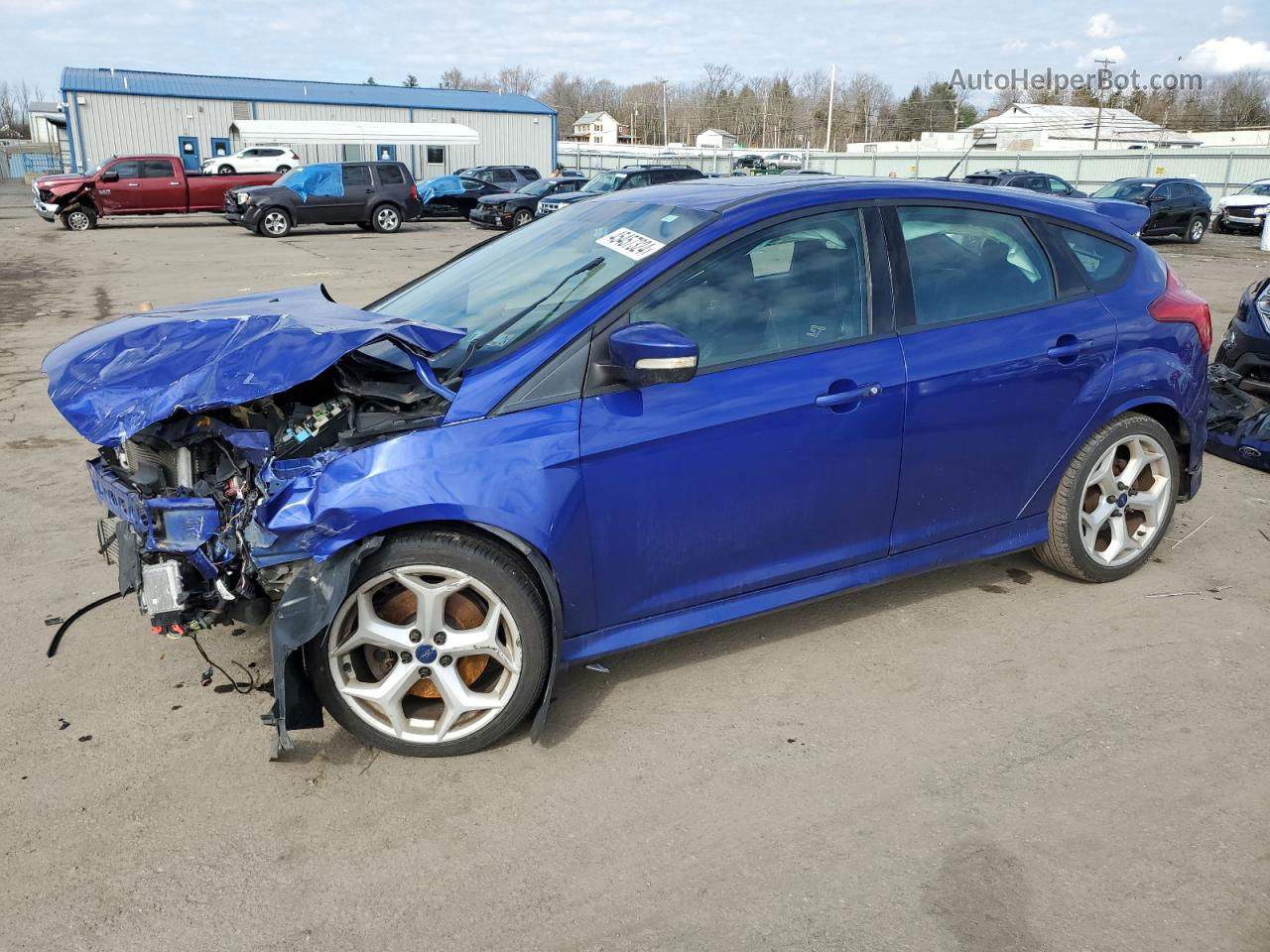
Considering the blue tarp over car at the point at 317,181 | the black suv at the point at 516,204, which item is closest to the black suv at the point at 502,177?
the black suv at the point at 516,204

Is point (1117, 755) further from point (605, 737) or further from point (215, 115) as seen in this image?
point (215, 115)

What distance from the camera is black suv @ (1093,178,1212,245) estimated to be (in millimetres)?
25562

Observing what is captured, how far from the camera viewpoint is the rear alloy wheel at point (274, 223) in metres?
24.0

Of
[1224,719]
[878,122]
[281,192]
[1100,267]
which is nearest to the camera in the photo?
[1224,719]

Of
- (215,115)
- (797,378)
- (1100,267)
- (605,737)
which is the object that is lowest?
(605,737)

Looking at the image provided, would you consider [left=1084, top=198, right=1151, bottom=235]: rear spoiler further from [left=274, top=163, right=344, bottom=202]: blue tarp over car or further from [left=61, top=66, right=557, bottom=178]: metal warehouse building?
[left=61, top=66, right=557, bottom=178]: metal warehouse building

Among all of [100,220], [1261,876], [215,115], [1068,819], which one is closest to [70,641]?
[1068,819]

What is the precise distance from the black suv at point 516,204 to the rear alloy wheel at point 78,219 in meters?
9.55

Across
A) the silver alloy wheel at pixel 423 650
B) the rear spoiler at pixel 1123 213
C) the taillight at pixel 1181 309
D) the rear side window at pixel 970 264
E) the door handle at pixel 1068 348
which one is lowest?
the silver alloy wheel at pixel 423 650

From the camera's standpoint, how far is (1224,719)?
3.39 meters

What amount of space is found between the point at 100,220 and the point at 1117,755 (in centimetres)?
3143

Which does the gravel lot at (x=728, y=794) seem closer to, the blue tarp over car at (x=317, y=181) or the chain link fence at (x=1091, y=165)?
the blue tarp over car at (x=317, y=181)

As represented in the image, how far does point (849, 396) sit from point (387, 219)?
2436 cm

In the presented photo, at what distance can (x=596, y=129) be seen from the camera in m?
124
